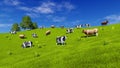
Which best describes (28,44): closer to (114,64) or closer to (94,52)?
(94,52)

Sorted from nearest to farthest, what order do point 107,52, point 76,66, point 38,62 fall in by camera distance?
point 76,66 → point 107,52 → point 38,62

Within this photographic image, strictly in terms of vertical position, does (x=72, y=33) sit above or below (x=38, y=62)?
above

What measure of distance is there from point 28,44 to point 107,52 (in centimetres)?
2011

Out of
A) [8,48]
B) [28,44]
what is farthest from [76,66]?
[8,48]

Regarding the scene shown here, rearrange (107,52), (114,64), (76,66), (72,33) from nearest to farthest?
1. (114,64)
2. (76,66)
3. (107,52)
4. (72,33)

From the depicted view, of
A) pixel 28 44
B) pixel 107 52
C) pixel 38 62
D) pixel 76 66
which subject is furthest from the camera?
pixel 28 44

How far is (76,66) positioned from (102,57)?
7.72 ft

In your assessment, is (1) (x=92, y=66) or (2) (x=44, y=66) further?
(2) (x=44, y=66)

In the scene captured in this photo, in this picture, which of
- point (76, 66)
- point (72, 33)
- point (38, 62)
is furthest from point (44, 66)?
point (72, 33)

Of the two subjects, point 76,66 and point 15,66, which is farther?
point 15,66

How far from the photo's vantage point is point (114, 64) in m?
18.1

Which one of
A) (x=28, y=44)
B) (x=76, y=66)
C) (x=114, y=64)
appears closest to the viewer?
(x=114, y=64)

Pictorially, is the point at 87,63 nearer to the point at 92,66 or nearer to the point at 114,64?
the point at 92,66

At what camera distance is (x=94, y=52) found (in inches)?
875
